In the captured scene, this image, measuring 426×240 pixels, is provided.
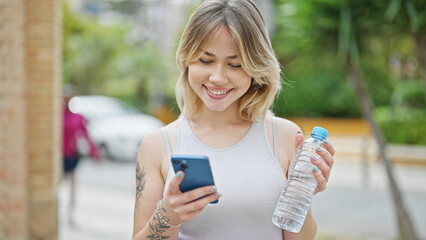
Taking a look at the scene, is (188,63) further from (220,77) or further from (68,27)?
(68,27)

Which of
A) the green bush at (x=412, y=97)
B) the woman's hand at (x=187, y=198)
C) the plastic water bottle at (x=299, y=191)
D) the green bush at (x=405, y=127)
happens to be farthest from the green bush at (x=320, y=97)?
the woman's hand at (x=187, y=198)

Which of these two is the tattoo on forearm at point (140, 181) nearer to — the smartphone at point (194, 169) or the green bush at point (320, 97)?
the smartphone at point (194, 169)

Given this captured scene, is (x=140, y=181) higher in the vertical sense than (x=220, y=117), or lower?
lower

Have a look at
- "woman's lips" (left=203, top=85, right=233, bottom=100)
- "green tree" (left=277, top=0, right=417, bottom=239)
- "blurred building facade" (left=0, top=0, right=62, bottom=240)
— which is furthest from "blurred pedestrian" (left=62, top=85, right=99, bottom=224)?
"woman's lips" (left=203, top=85, right=233, bottom=100)

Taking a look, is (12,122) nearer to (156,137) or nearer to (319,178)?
(156,137)

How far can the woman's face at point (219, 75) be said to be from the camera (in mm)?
1953

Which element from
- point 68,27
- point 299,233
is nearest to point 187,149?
point 299,233

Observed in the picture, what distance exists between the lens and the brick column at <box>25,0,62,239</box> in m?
5.57

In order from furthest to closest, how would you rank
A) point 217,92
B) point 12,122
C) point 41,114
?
1. point 41,114
2. point 12,122
3. point 217,92

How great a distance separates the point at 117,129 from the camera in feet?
48.8

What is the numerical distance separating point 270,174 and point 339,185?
9552 millimetres

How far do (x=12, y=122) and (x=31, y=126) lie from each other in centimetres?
51

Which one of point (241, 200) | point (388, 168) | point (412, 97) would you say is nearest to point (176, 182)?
point (241, 200)

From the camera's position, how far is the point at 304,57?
6207mm
